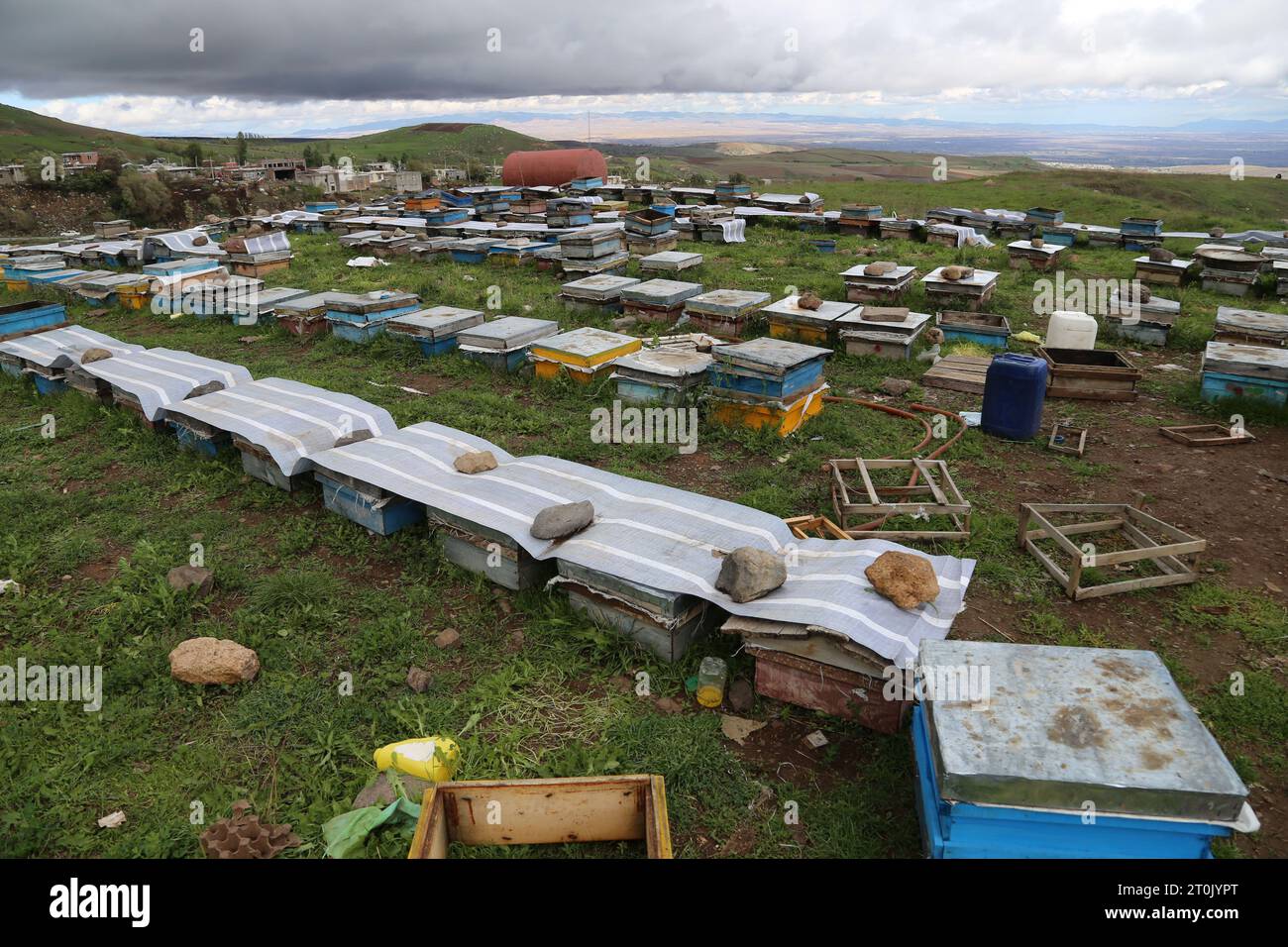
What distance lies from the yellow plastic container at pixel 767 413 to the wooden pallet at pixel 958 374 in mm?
2314

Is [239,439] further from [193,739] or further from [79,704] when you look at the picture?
[193,739]

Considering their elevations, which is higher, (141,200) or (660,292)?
(141,200)

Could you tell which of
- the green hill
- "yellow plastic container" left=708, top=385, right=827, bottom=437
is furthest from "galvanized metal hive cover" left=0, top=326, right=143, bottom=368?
the green hill

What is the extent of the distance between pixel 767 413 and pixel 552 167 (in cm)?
2953

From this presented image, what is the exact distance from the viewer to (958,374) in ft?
34.9

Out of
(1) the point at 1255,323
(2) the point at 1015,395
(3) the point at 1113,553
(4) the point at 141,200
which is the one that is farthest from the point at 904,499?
(4) the point at 141,200

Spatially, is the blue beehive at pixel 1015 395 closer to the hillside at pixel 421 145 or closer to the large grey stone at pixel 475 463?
the large grey stone at pixel 475 463

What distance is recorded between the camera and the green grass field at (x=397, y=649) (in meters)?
4.19

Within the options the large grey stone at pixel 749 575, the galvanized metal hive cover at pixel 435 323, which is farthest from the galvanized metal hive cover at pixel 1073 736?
the galvanized metal hive cover at pixel 435 323

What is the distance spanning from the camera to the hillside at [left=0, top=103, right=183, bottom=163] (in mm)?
50250

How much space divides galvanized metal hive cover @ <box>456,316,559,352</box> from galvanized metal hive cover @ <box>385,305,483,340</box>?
216 mm

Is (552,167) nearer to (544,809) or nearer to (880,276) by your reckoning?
(880,276)

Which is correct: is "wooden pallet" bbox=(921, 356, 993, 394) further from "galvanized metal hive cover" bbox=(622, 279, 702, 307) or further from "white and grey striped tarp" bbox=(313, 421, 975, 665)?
"white and grey striped tarp" bbox=(313, 421, 975, 665)

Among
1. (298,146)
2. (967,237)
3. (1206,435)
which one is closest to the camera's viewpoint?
(1206,435)
